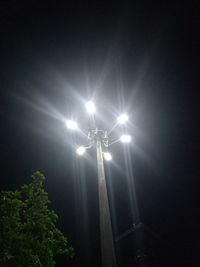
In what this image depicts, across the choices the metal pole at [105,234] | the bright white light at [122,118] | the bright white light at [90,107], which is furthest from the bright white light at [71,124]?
the metal pole at [105,234]

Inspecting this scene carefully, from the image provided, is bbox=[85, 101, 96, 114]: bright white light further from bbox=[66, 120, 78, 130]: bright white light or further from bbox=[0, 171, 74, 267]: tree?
bbox=[0, 171, 74, 267]: tree

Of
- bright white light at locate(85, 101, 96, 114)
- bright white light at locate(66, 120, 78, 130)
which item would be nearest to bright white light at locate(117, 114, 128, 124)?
bright white light at locate(85, 101, 96, 114)

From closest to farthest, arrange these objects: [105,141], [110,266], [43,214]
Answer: [110,266] → [43,214] → [105,141]

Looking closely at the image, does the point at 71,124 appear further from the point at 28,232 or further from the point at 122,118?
the point at 28,232

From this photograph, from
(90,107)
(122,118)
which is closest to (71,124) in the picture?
(90,107)

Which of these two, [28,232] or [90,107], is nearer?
[28,232]

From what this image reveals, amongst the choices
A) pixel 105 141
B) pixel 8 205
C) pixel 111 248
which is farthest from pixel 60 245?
pixel 111 248

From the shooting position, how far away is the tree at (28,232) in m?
6.51

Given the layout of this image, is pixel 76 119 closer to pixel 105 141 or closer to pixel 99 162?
pixel 105 141

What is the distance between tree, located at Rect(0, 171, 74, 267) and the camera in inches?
256

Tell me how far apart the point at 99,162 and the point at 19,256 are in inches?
143

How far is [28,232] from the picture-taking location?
7234 mm

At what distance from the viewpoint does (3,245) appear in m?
6.58

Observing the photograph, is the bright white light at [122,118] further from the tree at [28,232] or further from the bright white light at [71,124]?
the tree at [28,232]
